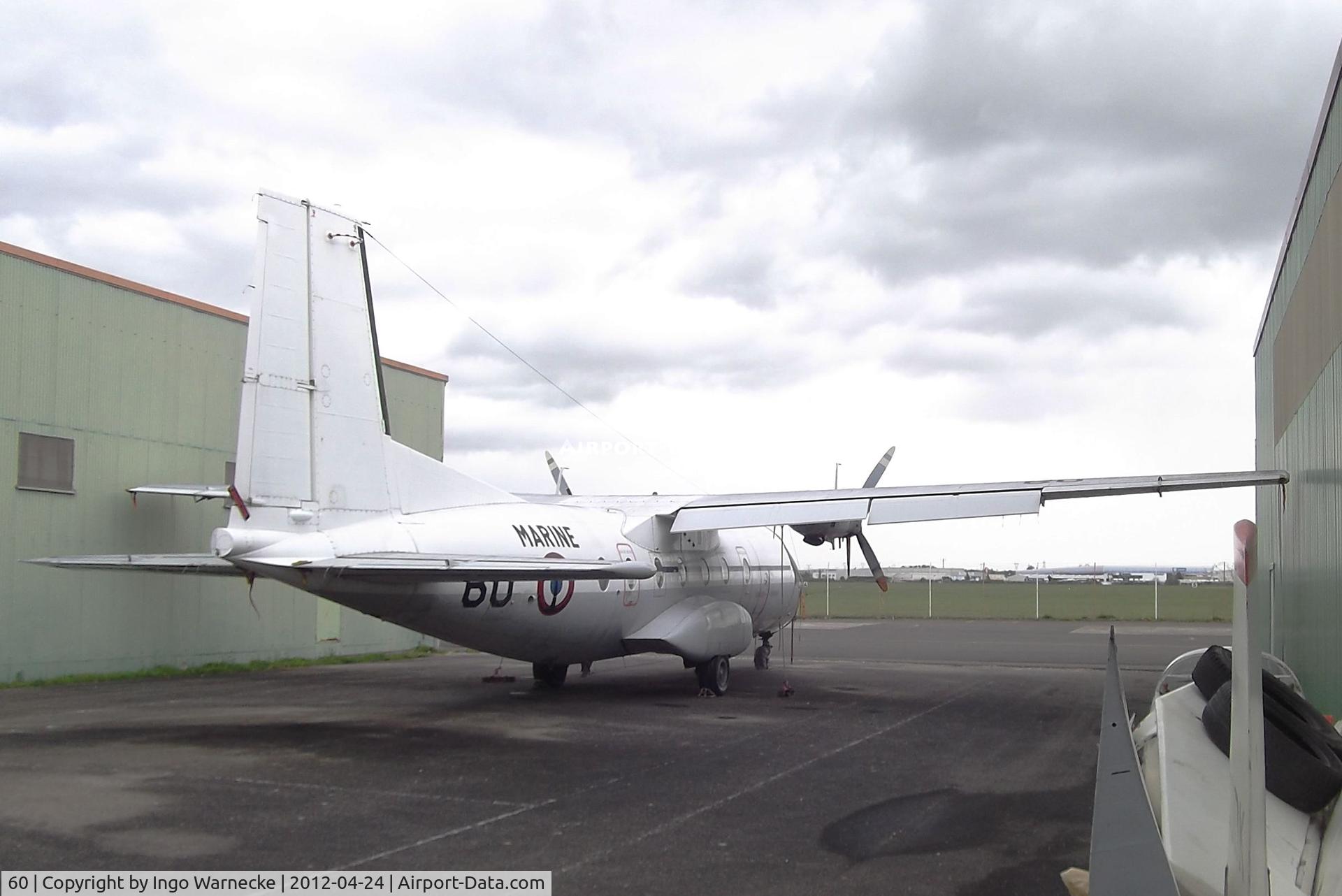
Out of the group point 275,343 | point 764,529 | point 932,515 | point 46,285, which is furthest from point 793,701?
point 46,285

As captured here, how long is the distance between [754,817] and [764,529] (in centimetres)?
1434

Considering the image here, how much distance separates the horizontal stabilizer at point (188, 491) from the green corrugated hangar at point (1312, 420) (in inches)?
678

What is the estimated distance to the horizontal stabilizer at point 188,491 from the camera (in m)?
20.5

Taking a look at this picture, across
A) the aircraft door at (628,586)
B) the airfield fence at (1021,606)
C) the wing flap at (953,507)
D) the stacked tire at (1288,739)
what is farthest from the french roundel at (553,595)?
the airfield fence at (1021,606)

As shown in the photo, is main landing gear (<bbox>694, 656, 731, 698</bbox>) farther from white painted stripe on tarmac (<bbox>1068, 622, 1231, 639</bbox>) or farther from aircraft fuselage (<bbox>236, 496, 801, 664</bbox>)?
white painted stripe on tarmac (<bbox>1068, 622, 1231, 639</bbox>)

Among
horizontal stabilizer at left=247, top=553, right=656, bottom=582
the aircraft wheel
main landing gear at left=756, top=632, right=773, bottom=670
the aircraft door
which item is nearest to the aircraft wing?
the aircraft door

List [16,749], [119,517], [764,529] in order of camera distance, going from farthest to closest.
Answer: [764,529]
[119,517]
[16,749]

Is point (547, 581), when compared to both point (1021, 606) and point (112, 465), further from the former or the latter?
point (1021, 606)

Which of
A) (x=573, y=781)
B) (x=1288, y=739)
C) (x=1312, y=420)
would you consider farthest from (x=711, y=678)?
(x=1288, y=739)

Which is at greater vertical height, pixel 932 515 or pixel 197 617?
pixel 932 515

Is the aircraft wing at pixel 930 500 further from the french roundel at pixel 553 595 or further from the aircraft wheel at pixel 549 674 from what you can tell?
the aircraft wheel at pixel 549 674

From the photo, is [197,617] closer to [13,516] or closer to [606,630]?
[13,516]

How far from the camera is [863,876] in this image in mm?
7543

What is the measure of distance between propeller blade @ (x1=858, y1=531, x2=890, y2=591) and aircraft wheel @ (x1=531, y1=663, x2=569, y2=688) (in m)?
5.71
